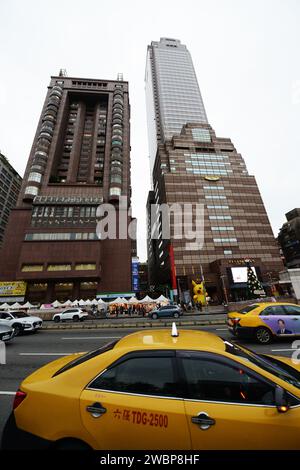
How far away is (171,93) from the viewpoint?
356 ft

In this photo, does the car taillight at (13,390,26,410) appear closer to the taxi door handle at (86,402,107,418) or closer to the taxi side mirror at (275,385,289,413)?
the taxi door handle at (86,402,107,418)

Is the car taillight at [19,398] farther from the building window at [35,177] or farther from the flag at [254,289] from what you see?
the building window at [35,177]

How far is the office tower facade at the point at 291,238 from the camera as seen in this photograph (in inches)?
2970

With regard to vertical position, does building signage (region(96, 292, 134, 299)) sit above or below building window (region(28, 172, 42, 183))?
below

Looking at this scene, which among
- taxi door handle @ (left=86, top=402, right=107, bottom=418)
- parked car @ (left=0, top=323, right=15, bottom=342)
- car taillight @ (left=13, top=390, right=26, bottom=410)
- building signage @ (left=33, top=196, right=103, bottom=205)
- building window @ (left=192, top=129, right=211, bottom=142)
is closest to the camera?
taxi door handle @ (left=86, top=402, right=107, bottom=418)

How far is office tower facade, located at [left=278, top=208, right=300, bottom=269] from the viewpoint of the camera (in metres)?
75.4

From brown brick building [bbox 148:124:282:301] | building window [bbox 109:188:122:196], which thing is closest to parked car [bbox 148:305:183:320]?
brown brick building [bbox 148:124:282:301]

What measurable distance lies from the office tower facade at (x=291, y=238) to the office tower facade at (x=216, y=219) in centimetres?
2713

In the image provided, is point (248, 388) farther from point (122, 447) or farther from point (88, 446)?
point (88, 446)

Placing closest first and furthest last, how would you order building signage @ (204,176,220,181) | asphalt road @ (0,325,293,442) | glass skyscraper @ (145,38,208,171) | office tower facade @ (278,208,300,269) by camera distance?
asphalt road @ (0,325,293,442)
building signage @ (204,176,220,181)
office tower facade @ (278,208,300,269)
glass skyscraper @ (145,38,208,171)

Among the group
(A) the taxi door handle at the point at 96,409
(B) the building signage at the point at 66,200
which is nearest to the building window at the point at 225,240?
(B) the building signage at the point at 66,200

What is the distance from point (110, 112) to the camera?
232 feet

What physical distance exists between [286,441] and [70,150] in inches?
3048

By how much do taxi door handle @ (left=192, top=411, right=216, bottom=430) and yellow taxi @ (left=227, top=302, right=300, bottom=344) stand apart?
21.1ft
